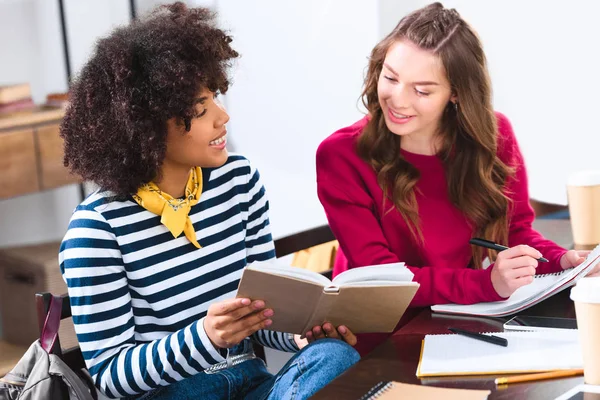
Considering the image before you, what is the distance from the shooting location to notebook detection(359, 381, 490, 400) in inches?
44.8

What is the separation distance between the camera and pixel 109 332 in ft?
4.79

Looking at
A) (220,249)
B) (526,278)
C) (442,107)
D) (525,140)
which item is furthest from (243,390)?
(525,140)

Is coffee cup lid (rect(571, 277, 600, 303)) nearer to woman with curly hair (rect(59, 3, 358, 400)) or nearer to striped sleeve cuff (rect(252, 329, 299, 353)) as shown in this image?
woman with curly hair (rect(59, 3, 358, 400))

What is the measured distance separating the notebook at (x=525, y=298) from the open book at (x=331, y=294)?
0.14m

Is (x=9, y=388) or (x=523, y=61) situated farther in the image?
(x=523, y=61)

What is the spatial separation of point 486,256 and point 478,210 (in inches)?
4.4

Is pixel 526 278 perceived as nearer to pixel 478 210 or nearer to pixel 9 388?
pixel 478 210

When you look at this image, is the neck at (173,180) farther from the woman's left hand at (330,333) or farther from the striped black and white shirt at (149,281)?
the woman's left hand at (330,333)

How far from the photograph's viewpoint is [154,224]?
5.04 ft

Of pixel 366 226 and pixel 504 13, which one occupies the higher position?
pixel 504 13

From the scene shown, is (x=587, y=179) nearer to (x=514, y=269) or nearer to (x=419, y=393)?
(x=514, y=269)

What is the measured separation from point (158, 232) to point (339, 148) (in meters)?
0.48

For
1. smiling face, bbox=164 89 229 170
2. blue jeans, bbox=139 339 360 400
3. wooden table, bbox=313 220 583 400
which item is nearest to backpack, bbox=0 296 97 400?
blue jeans, bbox=139 339 360 400

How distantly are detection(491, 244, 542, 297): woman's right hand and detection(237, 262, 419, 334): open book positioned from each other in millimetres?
207
